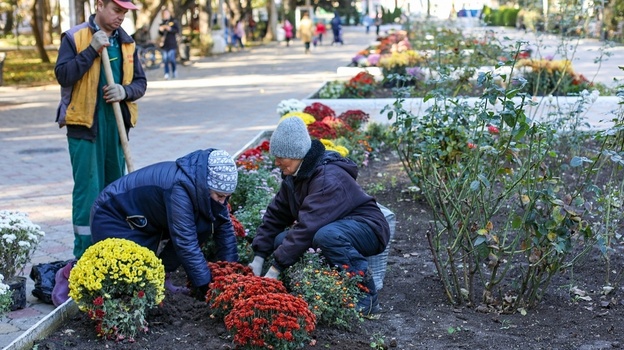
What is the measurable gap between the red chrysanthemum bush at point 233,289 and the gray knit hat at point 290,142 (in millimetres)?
707

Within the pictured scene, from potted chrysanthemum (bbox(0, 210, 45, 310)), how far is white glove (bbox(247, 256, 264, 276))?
1308mm

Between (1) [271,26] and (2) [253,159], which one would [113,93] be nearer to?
(2) [253,159]

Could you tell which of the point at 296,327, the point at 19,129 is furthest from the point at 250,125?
the point at 296,327

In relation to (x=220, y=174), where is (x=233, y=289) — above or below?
below

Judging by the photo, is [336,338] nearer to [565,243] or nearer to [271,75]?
[565,243]

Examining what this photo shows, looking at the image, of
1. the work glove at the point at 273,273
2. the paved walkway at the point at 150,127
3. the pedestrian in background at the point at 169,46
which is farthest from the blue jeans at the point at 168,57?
the work glove at the point at 273,273

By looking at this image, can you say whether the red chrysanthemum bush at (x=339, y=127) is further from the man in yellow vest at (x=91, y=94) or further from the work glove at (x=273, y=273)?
the work glove at (x=273, y=273)

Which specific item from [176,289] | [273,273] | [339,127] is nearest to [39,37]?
[339,127]

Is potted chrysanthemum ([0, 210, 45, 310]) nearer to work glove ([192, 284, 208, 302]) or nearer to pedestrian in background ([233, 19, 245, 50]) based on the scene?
work glove ([192, 284, 208, 302])

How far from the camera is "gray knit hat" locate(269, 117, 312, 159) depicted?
4766mm

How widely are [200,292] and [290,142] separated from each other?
99 centimetres

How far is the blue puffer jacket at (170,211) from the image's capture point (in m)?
4.71

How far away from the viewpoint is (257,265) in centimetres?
516

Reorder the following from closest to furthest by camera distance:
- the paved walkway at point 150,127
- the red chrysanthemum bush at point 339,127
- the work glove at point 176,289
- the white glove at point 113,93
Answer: the work glove at point 176,289 < the white glove at point 113,93 < the paved walkway at point 150,127 < the red chrysanthemum bush at point 339,127
